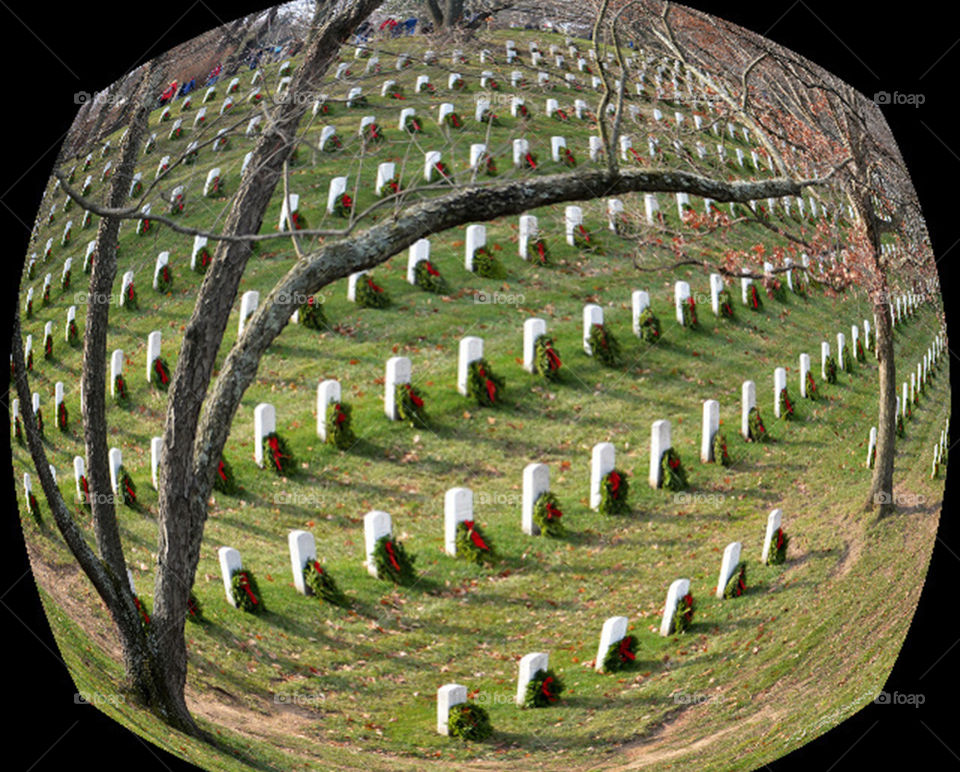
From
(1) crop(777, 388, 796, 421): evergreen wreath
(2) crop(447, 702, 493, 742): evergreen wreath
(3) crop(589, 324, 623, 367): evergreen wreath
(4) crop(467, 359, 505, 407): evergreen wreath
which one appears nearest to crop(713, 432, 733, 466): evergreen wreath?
(1) crop(777, 388, 796, 421): evergreen wreath

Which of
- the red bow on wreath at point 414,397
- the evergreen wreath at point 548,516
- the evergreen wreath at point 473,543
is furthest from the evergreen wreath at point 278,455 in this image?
the evergreen wreath at point 548,516

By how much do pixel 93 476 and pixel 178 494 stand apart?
80cm

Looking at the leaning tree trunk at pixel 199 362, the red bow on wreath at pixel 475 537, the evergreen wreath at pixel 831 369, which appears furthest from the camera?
the evergreen wreath at pixel 831 369

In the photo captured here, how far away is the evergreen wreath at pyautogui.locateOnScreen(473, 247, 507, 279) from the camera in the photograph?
6215 millimetres

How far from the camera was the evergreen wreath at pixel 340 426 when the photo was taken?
6.02 m

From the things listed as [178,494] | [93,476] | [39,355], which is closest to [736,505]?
[178,494]

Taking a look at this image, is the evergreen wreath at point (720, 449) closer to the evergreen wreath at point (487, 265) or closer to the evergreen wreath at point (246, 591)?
the evergreen wreath at point (487, 265)

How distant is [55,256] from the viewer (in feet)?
24.2

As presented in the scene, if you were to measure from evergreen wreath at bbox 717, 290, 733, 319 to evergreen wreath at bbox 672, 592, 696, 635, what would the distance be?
174 centimetres

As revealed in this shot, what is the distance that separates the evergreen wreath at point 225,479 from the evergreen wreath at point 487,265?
1.87 metres

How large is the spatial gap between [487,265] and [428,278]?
1.16 ft

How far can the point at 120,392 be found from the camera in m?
6.77

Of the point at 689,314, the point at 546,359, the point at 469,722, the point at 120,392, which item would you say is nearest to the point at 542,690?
the point at 469,722

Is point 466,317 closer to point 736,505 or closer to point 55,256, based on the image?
point 736,505
